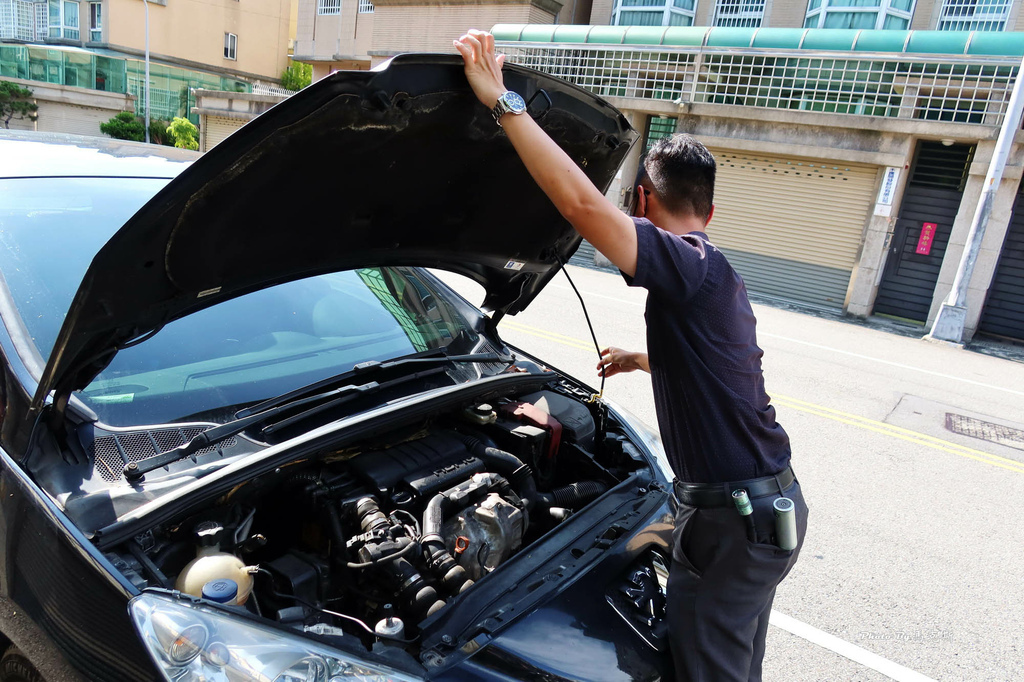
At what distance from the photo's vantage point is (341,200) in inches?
92.0

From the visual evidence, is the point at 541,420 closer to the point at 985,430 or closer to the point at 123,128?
the point at 985,430

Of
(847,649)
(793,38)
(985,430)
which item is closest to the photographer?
(847,649)

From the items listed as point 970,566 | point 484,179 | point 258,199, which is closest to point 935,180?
point 970,566

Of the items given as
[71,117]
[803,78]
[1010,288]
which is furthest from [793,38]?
[71,117]

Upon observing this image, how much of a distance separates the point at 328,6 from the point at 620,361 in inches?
1317

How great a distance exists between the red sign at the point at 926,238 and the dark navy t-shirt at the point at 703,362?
14737 millimetres

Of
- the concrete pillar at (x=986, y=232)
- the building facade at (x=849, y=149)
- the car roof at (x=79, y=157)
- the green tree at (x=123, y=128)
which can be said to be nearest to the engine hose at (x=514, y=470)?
the car roof at (x=79, y=157)

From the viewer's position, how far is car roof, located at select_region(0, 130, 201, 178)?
2.78m

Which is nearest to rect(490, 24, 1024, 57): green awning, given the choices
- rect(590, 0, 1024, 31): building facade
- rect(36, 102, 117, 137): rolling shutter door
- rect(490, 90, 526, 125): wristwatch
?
rect(590, 0, 1024, 31): building facade

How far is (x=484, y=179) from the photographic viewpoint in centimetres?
262

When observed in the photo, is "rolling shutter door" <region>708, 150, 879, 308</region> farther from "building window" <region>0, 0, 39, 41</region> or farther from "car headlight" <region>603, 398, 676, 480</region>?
"building window" <region>0, 0, 39, 41</region>

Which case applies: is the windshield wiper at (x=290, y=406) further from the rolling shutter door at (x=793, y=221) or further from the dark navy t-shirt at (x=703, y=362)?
the rolling shutter door at (x=793, y=221)

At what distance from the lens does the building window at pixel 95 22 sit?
41.0 metres

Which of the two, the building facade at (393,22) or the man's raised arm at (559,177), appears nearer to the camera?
the man's raised arm at (559,177)
